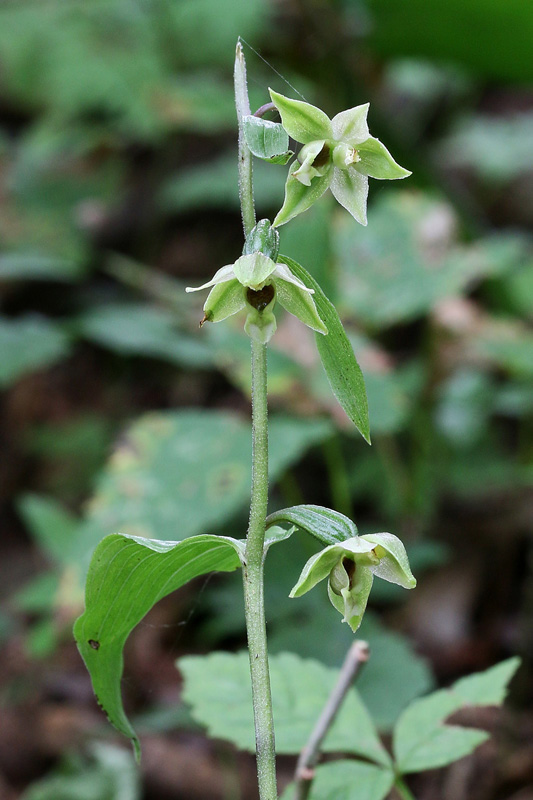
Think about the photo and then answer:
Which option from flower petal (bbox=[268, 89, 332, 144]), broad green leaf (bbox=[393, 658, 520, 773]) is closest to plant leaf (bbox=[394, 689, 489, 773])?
broad green leaf (bbox=[393, 658, 520, 773])

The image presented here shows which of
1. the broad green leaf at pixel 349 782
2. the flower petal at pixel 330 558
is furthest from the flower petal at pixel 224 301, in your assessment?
the broad green leaf at pixel 349 782

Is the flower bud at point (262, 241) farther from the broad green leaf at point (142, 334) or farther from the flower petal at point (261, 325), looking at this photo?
the broad green leaf at point (142, 334)

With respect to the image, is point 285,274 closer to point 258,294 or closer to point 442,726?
point 258,294

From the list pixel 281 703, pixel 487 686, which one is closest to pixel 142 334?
pixel 281 703

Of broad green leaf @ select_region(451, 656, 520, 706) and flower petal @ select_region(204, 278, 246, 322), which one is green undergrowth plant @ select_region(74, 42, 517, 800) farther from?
broad green leaf @ select_region(451, 656, 520, 706)

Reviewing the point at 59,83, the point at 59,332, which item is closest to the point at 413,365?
the point at 59,332
